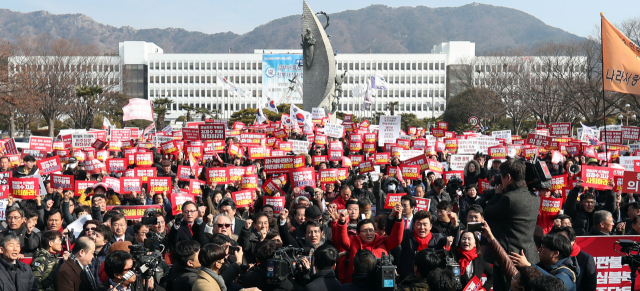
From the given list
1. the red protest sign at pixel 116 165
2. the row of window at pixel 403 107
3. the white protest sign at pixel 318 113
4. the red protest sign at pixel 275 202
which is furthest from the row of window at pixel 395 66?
the red protest sign at pixel 275 202

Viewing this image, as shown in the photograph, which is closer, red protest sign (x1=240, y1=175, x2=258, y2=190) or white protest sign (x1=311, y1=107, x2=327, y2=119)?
red protest sign (x1=240, y1=175, x2=258, y2=190)

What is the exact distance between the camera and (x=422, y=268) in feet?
15.6

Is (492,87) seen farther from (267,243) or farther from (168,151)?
(267,243)

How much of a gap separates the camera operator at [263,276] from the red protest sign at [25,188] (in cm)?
657

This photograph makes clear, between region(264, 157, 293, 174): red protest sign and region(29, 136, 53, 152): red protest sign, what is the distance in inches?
297

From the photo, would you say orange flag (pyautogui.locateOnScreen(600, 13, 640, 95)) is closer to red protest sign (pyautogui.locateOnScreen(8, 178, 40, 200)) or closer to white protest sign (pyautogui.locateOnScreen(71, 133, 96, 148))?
red protest sign (pyautogui.locateOnScreen(8, 178, 40, 200))

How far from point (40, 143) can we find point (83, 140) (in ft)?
6.59

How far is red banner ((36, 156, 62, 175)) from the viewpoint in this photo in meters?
12.7

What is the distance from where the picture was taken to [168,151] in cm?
1727

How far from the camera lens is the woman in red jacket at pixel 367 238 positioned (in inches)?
240

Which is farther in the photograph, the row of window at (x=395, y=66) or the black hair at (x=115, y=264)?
the row of window at (x=395, y=66)

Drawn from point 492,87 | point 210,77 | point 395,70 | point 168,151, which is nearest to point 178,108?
point 210,77

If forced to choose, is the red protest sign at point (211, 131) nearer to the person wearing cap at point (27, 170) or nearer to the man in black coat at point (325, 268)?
the person wearing cap at point (27, 170)

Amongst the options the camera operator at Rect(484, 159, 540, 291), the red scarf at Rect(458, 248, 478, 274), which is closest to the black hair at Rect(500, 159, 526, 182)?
the camera operator at Rect(484, 159, 540, 291)
